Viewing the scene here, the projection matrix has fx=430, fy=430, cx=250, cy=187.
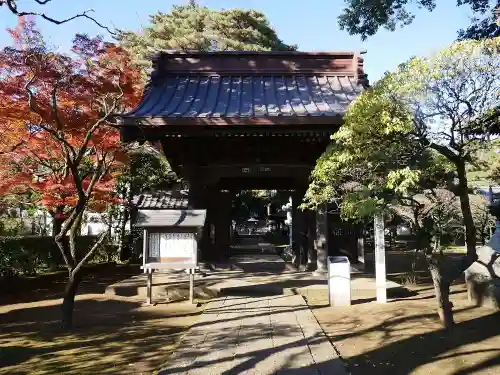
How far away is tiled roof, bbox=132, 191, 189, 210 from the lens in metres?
11.8

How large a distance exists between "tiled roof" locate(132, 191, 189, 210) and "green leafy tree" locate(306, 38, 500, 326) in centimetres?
604

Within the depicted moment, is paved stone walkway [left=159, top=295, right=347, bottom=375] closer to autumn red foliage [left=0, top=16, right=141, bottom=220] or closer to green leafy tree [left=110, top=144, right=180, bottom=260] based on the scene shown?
autumn red foliage [left=0, top=16, right=141, bottom=220]

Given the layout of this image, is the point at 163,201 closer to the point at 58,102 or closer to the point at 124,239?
the point at 58,102

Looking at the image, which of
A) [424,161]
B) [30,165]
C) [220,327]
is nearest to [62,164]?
[30,165]

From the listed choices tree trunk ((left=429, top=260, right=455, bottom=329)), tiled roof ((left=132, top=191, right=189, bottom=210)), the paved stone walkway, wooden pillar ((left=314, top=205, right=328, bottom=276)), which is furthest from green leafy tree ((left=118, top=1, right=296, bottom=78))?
tree trunk ((left=429, top=260, right=455, bottom=329))

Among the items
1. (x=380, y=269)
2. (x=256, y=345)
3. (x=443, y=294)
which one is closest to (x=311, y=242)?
(x=380, y=269)

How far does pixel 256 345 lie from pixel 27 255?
1001cm

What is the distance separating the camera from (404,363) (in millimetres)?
4941

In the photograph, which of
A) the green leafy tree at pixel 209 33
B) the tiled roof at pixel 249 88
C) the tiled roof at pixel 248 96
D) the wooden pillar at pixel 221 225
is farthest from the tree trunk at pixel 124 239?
the green leafy tree at pixel 209 33

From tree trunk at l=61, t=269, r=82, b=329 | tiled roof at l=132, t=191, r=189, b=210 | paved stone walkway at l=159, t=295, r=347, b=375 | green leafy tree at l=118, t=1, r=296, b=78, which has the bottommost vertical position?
paved stone walkway at l=159, t=295, r=347, b=375

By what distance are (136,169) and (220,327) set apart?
1122cm

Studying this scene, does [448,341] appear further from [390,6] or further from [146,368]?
[390,6]

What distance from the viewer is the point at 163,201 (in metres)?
12.0

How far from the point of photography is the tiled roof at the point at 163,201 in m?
11.8
